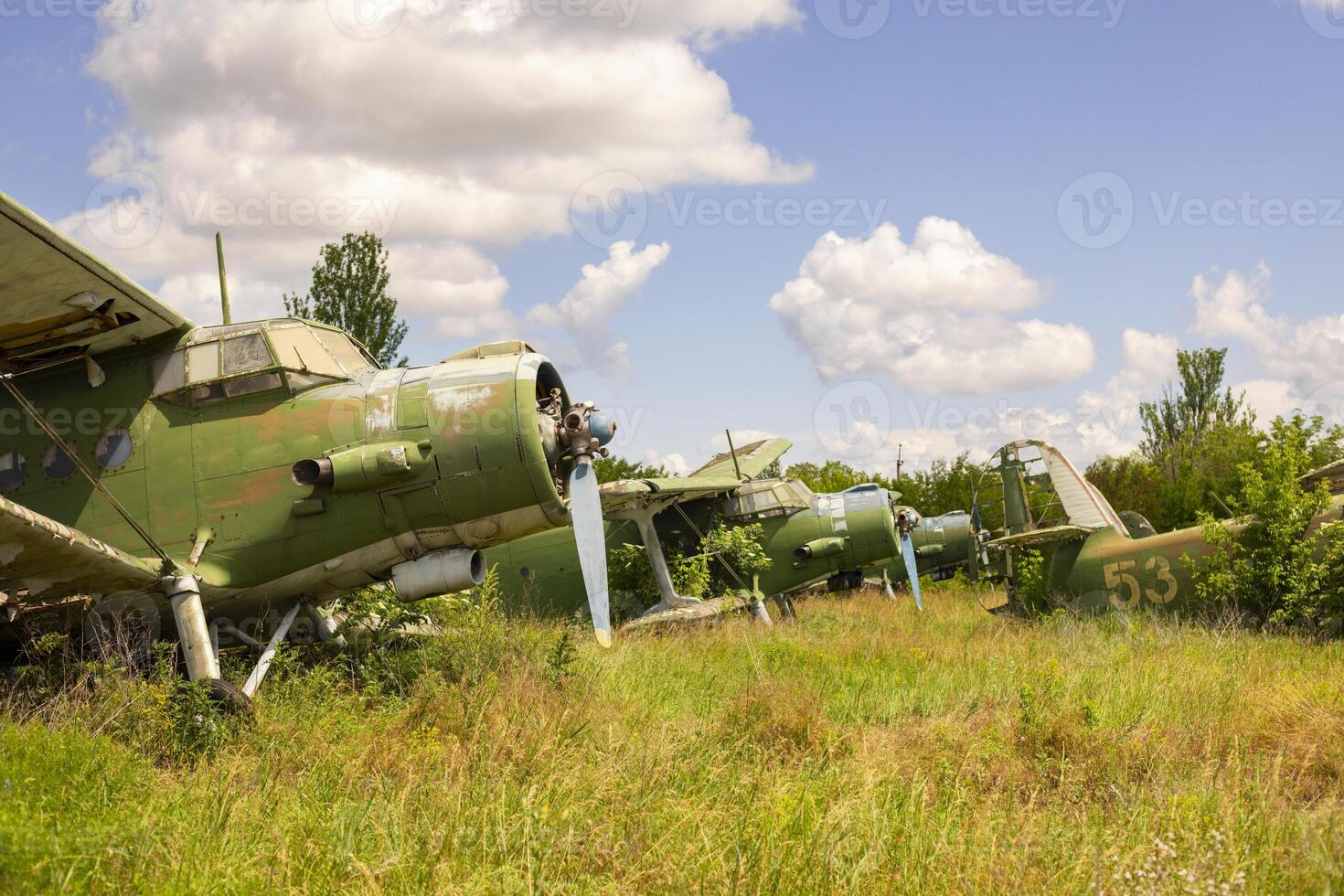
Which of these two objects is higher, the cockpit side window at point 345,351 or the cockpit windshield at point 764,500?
the cockpit side window at point 345,351

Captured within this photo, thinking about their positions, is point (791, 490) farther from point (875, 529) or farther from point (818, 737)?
point (818, 737)

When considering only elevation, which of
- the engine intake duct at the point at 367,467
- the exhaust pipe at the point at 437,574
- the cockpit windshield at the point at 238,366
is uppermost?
A: the cockpit windshield at the point at 238,366

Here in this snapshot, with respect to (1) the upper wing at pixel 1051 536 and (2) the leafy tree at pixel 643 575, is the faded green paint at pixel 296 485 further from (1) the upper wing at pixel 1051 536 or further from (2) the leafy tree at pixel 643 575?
(1) the upper wing at pixel 1051 536

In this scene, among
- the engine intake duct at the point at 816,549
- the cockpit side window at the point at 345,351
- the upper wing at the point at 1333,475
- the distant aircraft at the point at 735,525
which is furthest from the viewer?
the engine intake duct at the point at 816,549

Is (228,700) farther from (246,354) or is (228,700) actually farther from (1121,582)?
(1121,582)

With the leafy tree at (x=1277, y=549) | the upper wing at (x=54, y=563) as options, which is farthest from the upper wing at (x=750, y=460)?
the upper wing at (x=54, y=563)

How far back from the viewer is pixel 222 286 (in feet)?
32.8

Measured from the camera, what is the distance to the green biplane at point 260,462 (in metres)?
A: 7.61

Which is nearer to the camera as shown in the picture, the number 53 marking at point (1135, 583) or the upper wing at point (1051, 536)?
the number 53 marking at point (1135, 583)

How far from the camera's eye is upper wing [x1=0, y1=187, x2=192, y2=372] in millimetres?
6344

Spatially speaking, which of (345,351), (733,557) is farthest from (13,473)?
(733,557)

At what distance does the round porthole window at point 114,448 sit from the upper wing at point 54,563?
1088 millimetres

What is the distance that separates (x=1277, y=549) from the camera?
39.4 ft

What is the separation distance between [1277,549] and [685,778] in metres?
9.56
